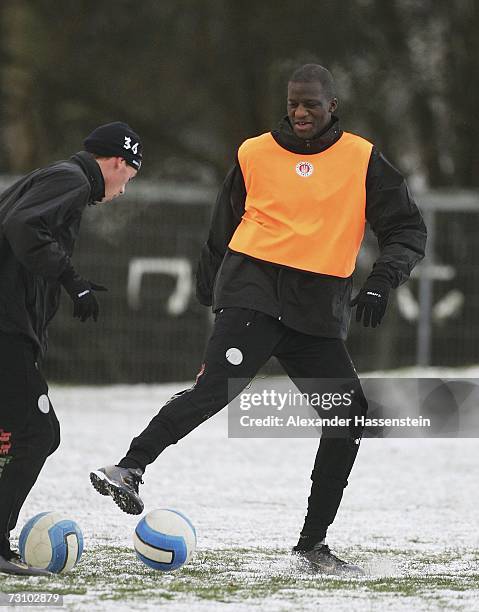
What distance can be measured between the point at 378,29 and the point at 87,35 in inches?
142

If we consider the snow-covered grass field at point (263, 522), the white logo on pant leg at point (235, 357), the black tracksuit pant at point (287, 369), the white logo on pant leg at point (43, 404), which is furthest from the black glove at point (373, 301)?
the white logo on pant leg at point (43, 404)

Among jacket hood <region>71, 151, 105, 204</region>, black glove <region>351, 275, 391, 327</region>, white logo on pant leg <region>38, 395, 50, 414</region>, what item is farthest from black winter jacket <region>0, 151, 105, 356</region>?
black glove <region>351, 275, 391, 327</region>

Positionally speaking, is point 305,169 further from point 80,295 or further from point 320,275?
point 80,295

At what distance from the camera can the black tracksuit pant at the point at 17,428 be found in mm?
5266

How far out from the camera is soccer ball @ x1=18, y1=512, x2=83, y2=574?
5.23 meters

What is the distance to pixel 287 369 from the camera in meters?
5.85

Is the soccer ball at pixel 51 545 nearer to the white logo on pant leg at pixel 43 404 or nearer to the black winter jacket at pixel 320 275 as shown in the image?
the white logo on pant leg at pixel 43 404

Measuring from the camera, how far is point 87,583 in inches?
199

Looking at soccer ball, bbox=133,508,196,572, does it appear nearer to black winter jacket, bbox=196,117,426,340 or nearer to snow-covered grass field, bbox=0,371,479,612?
snow-covered grass field, bbox=0,371,479,612

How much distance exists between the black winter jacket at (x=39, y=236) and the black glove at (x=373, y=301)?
1.10 metres

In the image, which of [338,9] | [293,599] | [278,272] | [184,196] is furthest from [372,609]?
[338,9]

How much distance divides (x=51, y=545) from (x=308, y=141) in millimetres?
1878

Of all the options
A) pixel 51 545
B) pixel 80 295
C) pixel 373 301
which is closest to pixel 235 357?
Result: pixel 373 301

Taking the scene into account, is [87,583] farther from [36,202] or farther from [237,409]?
[237,409]
